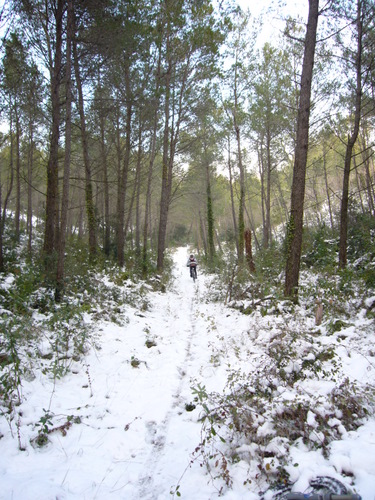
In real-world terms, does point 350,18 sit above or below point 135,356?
above

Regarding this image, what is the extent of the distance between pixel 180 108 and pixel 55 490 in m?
14.7

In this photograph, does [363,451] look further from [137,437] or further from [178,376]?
[178,376]

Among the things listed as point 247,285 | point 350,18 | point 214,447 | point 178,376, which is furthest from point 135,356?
point 350,18

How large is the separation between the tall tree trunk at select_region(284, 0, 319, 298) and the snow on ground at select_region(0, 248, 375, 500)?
2.34 meters

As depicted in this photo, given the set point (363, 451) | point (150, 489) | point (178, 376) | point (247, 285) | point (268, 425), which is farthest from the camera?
point (247, 285)

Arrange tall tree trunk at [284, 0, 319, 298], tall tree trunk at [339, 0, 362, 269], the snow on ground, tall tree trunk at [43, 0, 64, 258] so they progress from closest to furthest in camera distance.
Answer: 1. the snow on ground
2. tall tree trunk at [284, 0, 319, 298]
3. tall tree trunk at [43, 0, 64, 258]
4. tall tree trunk at [339, 0, 362, 269]

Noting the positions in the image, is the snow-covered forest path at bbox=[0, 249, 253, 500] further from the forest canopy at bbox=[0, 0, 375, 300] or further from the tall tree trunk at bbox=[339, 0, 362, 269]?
the tall tree trunk at bbox=[339, 0, 362, 269]

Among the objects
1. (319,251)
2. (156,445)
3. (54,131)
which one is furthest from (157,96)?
(156,445)

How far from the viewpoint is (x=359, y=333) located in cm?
480

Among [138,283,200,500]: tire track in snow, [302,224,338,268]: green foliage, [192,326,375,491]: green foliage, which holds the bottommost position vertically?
[138,283,200,500]: tire track in snow

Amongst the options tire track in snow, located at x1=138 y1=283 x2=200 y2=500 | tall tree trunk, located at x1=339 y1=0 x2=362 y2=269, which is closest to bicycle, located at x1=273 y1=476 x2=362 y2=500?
tire track in snow, located at x1=138 y1=283 x2=200 y2=500

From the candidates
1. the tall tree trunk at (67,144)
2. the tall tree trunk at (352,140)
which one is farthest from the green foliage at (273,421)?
the tall tree trunk at (352,140)

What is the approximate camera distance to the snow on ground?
2.30 metres

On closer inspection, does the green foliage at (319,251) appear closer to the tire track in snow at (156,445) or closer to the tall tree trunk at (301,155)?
the tall tree trunk at (301,155)
